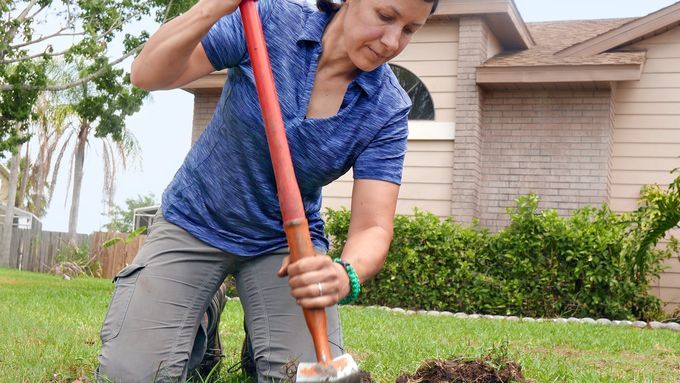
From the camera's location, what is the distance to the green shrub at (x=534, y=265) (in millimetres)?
10375

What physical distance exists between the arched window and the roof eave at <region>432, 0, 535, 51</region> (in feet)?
3.03

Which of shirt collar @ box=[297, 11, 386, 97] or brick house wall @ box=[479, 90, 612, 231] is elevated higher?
brick house wall @ box=[479, 90, 612, 231]

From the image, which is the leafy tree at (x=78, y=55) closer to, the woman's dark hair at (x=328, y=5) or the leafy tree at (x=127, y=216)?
→ the woman's dark hair at (x=328, y=5)

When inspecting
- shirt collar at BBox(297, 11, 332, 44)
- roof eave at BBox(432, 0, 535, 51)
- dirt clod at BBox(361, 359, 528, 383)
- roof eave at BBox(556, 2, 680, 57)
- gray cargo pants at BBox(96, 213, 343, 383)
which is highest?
roof eave at BBox(432, 0, 535, 51)

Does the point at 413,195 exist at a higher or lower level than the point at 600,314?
higher

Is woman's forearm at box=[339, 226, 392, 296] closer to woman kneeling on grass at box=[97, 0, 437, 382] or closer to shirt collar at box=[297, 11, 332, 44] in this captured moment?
woman kneeling on grass at box=[97, 0, 437, 382]

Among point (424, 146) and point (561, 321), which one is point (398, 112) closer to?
point (561, 321)

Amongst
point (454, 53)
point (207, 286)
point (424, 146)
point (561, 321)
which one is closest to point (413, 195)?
point (424, 146)

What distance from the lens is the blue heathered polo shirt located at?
3.26 metres

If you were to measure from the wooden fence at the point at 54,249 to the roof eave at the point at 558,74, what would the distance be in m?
9.93

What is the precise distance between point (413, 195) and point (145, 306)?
9.55 metres

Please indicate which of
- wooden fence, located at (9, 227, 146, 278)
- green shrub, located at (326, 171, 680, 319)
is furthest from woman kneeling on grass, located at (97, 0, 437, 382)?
wooden fence, located at (9, 227, 146, 278)

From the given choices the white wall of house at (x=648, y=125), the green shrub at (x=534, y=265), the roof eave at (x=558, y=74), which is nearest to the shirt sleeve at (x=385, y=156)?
the green shrub at (x=534, y=265)

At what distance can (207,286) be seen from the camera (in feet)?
12.0
